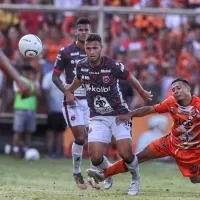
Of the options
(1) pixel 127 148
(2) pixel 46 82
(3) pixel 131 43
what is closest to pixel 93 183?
(1) pixel 127 148

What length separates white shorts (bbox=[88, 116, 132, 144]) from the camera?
1059 cm

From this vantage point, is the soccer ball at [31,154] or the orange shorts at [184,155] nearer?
the orange shorts at [184,155]

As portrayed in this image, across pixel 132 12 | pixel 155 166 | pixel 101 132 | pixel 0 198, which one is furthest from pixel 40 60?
pixel 0 198

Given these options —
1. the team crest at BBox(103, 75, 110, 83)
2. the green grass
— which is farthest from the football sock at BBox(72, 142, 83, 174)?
the team crest at BBox(103, 75, 110, 83)

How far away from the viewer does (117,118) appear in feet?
34.8

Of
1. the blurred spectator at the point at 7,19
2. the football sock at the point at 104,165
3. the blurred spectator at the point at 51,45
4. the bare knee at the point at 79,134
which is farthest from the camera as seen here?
the blurred spectator at the point at 7,19

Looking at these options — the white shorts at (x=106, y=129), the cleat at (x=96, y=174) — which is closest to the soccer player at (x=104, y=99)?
the white shorts at (x=106, y=129)

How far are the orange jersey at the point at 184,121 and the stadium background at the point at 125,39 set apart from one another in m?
6.27

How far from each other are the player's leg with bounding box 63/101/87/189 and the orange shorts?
1.25 meters

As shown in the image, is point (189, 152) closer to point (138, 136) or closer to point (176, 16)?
point (138, 136)

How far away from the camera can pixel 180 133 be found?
35.0 feet

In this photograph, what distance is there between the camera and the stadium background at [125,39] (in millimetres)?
17203

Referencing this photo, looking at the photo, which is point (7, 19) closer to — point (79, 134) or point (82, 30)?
point (82, 30)

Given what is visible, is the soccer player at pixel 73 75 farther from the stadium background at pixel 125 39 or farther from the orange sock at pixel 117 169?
the stadium background at pixel 125 39
